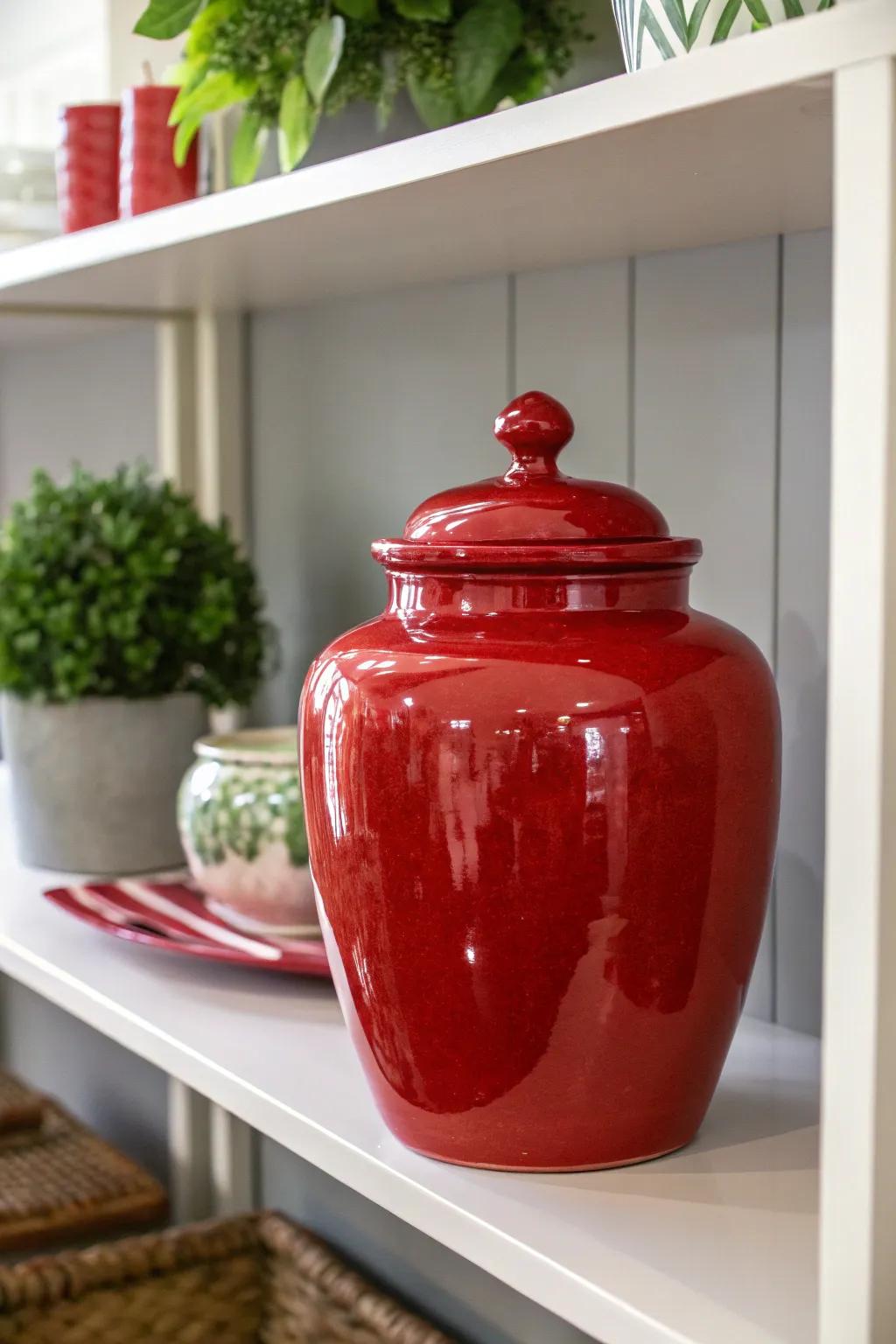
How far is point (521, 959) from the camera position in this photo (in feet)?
2.13

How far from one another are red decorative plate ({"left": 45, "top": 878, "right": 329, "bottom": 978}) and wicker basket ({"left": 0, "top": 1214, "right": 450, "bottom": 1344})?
0.31 metres

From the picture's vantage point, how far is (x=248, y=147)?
102 cm

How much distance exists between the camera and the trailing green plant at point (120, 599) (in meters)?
1.18

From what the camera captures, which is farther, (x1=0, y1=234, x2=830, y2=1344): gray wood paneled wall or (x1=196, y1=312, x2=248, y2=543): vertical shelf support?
(x1=196, y1=312, x2=248, y2=543): vertical shelf support

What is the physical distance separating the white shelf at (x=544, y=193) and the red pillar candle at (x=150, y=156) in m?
0.06

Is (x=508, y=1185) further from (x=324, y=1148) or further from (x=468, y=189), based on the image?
(x=468, y=189)

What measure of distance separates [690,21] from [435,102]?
13.6 inches

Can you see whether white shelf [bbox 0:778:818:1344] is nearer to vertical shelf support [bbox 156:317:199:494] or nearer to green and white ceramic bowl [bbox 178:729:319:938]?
green and white ceramic bowl [bbox 178:729:319:938]

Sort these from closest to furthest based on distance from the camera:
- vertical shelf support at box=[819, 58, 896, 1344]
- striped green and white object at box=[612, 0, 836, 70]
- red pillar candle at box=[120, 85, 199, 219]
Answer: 1. vertical shelf support at box=[819, 58, 896, 1344]
2. striped green and white object at box=[612, 0, 836, 70]
3. red pillar candle at box=[120, 85, 199, 219]

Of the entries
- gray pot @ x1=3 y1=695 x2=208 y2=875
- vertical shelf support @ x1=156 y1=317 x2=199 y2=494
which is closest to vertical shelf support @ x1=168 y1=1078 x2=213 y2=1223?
gray pot @ x1=3 y1=695 x2=208 y2=875

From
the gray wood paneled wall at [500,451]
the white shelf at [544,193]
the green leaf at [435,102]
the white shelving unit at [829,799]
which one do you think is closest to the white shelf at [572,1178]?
the white shelving unit at [829,799]

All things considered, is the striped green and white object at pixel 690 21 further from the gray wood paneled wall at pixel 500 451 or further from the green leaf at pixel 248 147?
the green leaf at pixel 248 147

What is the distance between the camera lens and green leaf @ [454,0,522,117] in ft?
2.88

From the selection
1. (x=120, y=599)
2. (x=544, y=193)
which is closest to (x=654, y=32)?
(x=544, y=193)
